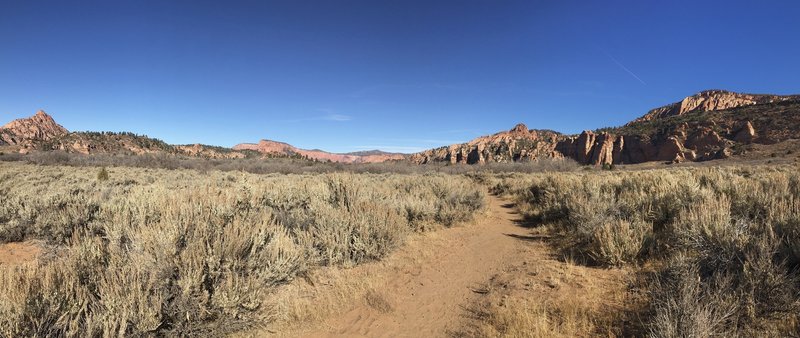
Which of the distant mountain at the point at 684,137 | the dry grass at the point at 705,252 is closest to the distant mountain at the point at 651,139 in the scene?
the distant mountain at the point at 684,137

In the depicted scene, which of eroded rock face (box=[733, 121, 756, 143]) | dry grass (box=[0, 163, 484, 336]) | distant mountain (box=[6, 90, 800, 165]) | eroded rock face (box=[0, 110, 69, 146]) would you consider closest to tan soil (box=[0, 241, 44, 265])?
dry grass (box=[0, 163, 484, 336])

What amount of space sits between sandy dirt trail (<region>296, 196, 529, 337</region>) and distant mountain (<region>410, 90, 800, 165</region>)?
62.9 meters

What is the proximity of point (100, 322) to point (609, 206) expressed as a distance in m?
9.18

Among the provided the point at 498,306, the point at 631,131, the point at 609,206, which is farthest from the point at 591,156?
the point at 498,306

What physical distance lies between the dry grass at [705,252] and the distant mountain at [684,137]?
60160 mm

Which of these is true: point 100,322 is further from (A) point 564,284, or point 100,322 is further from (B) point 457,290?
(A) point 564,284

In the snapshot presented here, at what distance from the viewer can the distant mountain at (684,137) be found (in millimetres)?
52469

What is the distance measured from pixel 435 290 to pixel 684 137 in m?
83.1

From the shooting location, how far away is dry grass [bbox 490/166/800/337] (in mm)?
2959

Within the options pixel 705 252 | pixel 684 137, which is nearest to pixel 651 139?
pixel 684 137

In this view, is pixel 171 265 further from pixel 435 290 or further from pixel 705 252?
pixel 705 252

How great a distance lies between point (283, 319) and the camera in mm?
3906

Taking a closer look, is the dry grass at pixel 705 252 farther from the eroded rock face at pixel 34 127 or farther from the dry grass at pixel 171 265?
the eroded rock face at pixel 34 127

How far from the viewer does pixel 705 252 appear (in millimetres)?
4234
